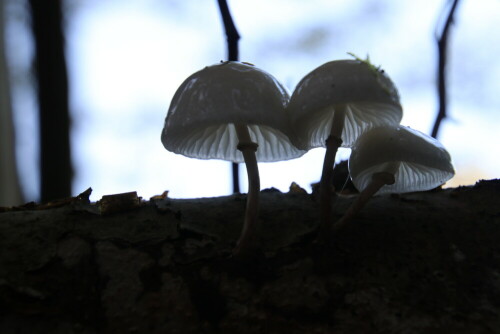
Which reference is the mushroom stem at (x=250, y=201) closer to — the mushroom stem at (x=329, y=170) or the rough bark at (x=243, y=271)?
the rough bark at (x=243, y=271)

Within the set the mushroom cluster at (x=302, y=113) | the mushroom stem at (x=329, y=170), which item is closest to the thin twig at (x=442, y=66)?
the mushroom cluster at (x=302, y=113)

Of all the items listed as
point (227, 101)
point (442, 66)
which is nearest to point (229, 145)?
point (227, 101)

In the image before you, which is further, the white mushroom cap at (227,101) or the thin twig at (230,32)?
the thin twig at (230,32)

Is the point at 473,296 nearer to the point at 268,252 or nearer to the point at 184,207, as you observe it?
the point at 268,252

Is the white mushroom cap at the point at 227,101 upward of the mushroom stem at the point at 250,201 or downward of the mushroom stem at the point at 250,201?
upward

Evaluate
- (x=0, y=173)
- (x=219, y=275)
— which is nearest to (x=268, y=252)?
(x=219, y=275)

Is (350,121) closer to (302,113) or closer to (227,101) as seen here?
(302,113)

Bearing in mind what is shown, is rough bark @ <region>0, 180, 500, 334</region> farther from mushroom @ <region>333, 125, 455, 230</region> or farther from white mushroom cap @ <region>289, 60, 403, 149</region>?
white mushroom cap @ <region>289, 60, 403, 149</region>
